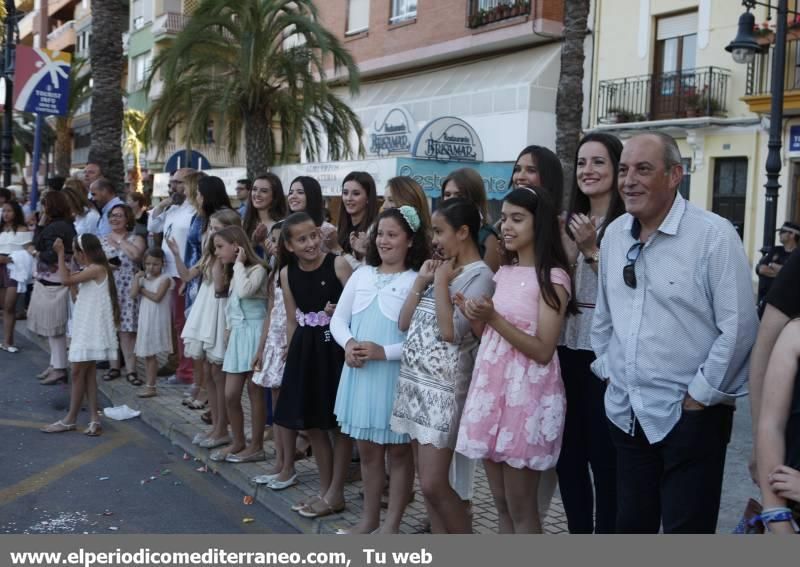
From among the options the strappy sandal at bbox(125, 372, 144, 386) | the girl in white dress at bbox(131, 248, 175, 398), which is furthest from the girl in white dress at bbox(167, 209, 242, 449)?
the strappy sandal at bbox(125, 372, 144, 386)

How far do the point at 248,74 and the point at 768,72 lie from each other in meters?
10.5

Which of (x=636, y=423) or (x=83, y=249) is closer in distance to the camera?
(x=636, y=423)

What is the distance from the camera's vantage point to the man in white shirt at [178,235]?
8.27 meters

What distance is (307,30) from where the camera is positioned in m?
16.8

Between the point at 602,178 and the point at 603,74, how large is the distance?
57.2 ft

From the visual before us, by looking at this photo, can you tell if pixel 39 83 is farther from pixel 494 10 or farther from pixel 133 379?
pixel 494 10

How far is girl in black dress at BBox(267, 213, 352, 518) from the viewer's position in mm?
5020

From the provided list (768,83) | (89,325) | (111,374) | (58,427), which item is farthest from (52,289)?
(768,83)

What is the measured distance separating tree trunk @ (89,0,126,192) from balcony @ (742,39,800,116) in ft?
39.6

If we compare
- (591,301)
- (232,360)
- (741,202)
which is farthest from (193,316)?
(741,202)

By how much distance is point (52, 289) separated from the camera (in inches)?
348

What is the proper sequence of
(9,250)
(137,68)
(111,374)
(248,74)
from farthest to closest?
(137,68) < (248,74) < (9,250) < (111,374)

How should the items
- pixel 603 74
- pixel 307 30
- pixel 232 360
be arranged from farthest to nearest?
pixel 603 74, pixel 307 30, pixel 232 360

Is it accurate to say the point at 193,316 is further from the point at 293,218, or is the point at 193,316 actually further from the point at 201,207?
the point at 293,218
